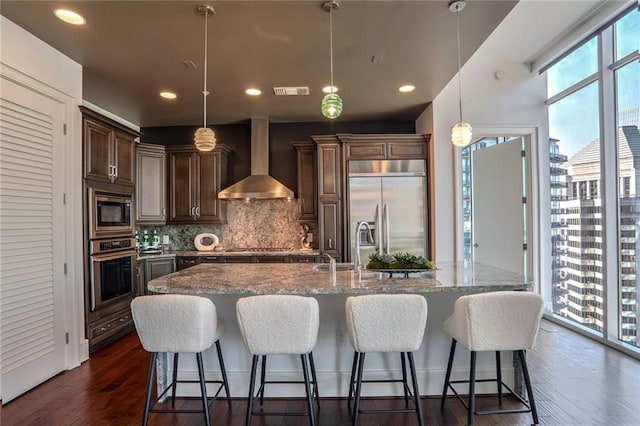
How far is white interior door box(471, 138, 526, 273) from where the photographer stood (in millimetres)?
4688

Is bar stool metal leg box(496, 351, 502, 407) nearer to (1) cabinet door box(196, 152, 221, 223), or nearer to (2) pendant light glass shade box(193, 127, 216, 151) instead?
(2) pendant light glass shade box(193, 127, 216, 151)

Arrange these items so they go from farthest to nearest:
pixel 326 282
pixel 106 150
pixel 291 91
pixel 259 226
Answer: pixel 259 226
pixel 291 91
pixel 106 150
pixel 326 282

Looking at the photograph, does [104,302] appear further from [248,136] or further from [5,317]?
[248,136]

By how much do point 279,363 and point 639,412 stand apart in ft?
8.06

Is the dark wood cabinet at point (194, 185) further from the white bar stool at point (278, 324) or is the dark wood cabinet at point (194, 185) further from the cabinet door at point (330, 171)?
the white bar stool at point (278, 324)

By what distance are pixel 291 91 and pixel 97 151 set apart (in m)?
2.11

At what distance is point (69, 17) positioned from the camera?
2588 mm

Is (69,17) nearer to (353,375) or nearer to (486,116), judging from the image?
(353,375)

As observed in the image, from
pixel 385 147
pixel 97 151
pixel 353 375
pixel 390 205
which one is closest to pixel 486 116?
pixel 385 147

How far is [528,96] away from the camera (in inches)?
182

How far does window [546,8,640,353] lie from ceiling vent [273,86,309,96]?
3.13 meters

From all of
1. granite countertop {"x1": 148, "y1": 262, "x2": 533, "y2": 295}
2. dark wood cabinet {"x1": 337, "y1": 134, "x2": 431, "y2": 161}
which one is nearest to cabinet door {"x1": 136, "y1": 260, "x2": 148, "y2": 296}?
granite countertop {"x1": 148, "y1": 262, "x2": 533, "y2": 295}

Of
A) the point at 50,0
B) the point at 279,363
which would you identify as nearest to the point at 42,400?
the point at 279,363

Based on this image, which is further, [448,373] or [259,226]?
[259,226]
